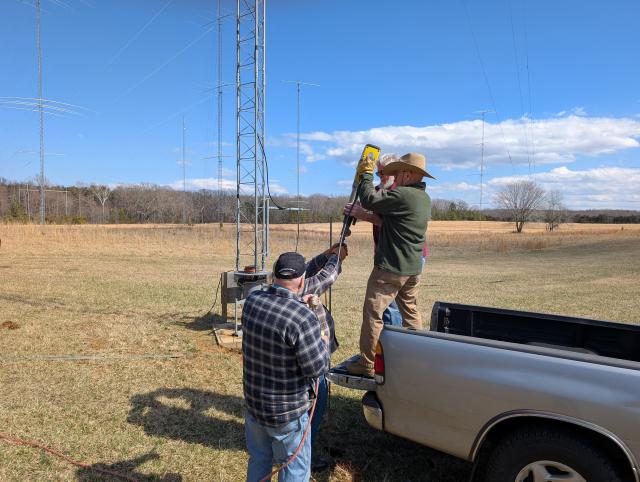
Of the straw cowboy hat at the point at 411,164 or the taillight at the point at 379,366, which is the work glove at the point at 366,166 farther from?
the taillight at the point at 379,366

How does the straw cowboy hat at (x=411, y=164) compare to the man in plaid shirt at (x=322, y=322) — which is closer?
the man in plaid shirt at (x=322, y=322)

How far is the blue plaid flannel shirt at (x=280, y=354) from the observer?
Result: 2.38m

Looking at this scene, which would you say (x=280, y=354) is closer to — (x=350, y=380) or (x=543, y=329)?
(x=350, y=380)

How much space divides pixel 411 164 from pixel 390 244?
27.3 inches

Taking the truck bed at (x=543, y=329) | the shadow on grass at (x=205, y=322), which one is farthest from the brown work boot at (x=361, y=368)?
the shadow on grass at (x=205, y=322)

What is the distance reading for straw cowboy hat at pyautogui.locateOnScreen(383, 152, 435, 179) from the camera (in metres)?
3.91

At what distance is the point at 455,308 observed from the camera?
13.9 ft

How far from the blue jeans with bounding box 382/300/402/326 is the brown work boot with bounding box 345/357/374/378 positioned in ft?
2.15

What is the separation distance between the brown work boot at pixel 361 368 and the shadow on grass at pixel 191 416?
1209mm

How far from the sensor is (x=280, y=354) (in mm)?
2412

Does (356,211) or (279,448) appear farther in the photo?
(356,211)

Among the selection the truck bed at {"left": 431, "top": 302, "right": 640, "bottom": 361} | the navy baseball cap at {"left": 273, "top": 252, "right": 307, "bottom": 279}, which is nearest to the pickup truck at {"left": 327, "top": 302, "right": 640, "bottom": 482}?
the navy baseball cap at {"left": 273, "top": 252, "right": 307, "bottom": 279}

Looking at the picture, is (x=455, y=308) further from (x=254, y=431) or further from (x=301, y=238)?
(x=301, y=238)

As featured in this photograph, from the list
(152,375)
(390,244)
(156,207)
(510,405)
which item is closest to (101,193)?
(156,207)
